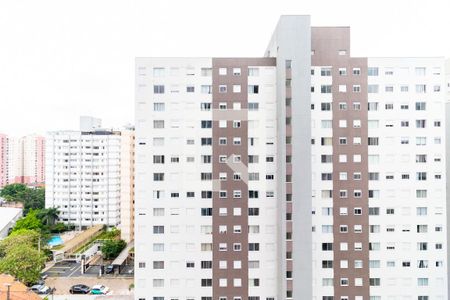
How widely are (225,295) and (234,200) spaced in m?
4.36

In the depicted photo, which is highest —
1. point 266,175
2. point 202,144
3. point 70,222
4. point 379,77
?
A: point 379,77

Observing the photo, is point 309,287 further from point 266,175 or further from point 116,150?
point 116,150

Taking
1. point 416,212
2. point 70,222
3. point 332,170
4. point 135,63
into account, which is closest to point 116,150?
point 70,222

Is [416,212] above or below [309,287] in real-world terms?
above

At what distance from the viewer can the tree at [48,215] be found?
125 ft

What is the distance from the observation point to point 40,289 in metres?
23.9

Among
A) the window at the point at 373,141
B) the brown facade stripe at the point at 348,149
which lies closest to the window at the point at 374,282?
the brown facade stripe at the point at 348,149

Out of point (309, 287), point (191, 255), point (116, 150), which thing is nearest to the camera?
point (309, 287)

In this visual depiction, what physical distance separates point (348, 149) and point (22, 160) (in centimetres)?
5241

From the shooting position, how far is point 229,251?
16.7m

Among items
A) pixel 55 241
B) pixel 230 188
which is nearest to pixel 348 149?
pixel 230 188

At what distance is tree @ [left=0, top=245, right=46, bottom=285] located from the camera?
22.0 metres

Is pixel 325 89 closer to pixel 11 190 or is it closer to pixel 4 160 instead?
pixel 11 190

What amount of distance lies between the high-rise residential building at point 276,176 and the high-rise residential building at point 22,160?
4278cm
